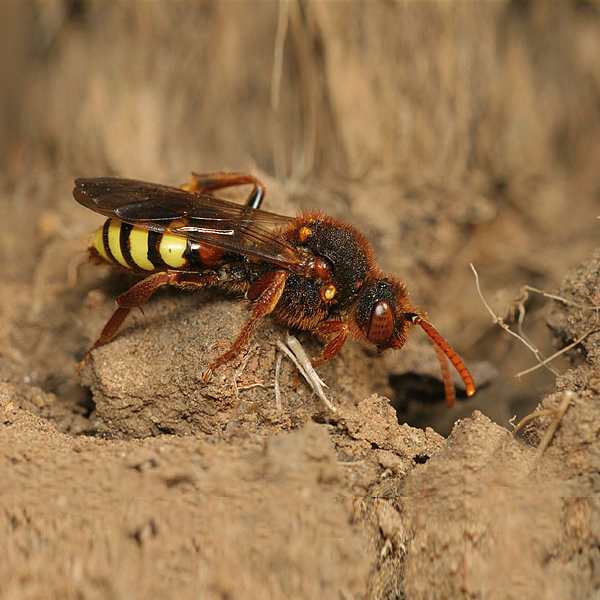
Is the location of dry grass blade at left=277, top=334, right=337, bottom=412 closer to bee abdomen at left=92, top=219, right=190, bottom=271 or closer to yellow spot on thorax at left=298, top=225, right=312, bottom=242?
yellow spot on thorax at left=298, top=225, right=312, bottom=242

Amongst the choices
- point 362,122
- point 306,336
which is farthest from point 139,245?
point 362,122

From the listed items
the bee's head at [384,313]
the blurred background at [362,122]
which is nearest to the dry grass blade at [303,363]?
the bee's head at [384,313]

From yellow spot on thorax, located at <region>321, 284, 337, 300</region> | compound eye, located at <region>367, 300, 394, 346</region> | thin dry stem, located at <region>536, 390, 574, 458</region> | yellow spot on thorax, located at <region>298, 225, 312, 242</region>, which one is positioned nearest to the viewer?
thin dry stem, located at <region>536, 390, 574, 458</region>

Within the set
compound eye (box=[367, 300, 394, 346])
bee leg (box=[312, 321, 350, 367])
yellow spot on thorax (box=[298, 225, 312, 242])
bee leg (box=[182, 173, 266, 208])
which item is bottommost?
bee leg (box=[312, 321, 350, 367])

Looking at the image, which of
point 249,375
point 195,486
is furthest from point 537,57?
point 195,486

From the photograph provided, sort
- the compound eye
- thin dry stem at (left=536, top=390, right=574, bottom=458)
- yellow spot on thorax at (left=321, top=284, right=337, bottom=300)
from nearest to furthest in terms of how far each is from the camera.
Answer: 1. thin dry stem at (left=536, top=390, right=574, bottom=458)
2. the compound eye
3. yellow spot on thorax at (left=321, top=284, right=337, bottom=300)

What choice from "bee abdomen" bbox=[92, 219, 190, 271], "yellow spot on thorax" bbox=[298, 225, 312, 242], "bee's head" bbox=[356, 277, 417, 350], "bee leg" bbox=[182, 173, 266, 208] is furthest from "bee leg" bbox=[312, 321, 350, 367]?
"bee leg" bbox=[182, 173, 266, 208]

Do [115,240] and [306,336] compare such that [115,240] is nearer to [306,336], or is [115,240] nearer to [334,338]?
[306,336]

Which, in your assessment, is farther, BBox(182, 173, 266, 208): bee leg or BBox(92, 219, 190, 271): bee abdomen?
BBox(182, 173, 266, 208): bee leg
